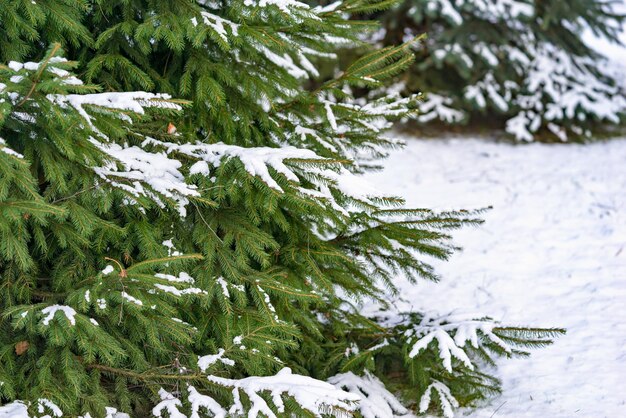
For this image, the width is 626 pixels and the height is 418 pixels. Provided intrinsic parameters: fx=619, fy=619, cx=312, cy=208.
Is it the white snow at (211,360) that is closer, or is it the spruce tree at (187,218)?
the spruce tree at (187,218)

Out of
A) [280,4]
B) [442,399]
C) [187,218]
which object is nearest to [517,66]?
[442,399]

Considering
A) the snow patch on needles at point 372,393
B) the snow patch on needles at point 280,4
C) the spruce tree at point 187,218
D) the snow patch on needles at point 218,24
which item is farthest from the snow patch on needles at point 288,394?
the snow patch on needles at point 280,4

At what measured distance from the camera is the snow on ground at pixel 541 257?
153 inches

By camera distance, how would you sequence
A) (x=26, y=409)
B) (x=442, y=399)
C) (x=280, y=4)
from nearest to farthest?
1. (x=26, y=409)
2. (x=280, y=4)
3. (x=442, y=399)

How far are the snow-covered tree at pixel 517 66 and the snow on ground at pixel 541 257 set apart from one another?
1.48 feet

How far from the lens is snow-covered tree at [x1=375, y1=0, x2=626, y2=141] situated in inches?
330

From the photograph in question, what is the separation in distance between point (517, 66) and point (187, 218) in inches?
270

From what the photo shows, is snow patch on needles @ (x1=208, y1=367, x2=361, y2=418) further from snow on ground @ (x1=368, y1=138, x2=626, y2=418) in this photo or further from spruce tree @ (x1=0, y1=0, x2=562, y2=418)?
snow on ground @ (x1=368, y1=138, x2=626, y2=418)

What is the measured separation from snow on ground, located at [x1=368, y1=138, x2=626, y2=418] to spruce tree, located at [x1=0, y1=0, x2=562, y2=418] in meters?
0.68

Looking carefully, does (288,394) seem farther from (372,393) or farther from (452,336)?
(452,336)

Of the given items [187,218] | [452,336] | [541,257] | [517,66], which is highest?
[517,66]

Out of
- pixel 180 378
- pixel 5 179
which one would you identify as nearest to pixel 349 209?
pixel 180 378

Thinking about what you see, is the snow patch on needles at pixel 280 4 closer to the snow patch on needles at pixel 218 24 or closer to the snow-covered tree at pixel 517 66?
the snow patch on needles at pixel 218 24

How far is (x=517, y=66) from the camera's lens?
343 inches
